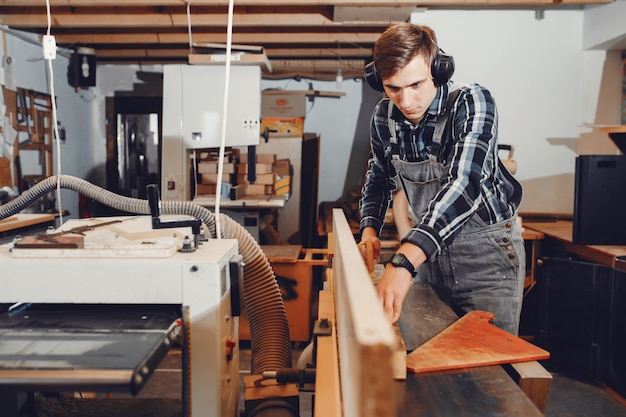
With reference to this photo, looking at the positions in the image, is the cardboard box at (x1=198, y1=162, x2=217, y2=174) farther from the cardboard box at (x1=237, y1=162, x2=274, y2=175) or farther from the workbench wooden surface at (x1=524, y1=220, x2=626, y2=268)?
the workbench wooden surface at (x1=524, y1=220, x2=626, y2=268)

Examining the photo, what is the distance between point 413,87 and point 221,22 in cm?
287

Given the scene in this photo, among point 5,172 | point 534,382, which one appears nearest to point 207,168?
point 5,172

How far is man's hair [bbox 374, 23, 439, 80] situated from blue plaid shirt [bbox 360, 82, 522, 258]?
0.57 feet

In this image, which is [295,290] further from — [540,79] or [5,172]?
[5,172]

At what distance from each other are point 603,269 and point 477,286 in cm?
144

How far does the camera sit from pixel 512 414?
0.88 m

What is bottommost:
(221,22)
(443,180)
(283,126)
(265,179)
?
(265,179)

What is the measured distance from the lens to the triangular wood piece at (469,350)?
1.04 meters

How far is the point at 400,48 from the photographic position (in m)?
1.37

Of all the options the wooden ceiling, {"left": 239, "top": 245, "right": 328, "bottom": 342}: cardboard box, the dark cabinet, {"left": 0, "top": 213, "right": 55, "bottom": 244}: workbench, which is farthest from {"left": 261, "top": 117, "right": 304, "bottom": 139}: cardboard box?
the dark cabinet

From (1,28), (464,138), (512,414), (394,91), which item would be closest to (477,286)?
(464,138)

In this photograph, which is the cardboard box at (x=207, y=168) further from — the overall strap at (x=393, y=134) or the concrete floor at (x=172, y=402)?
the overall strap at (x=393, y=134)

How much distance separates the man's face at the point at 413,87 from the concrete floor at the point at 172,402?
1.05 meters

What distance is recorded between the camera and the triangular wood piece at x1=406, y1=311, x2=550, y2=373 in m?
1.04
